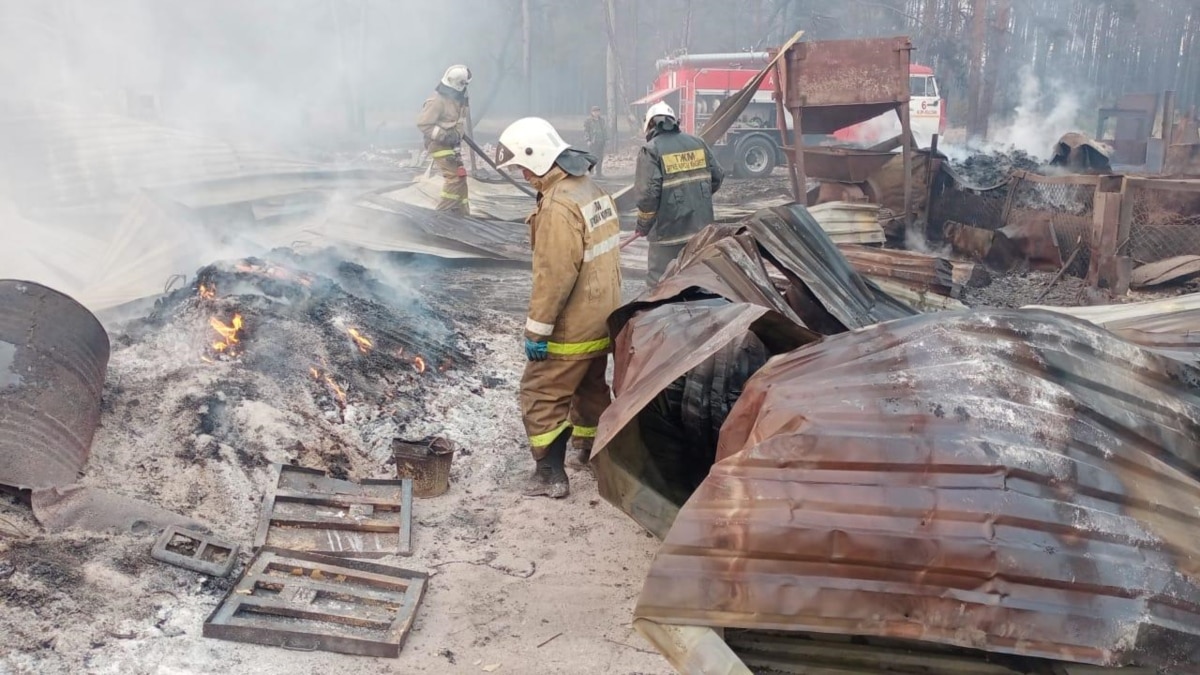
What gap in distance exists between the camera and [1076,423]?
2307 millimetres

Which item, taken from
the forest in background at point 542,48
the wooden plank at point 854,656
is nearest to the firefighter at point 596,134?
the forest in background at point 542,48

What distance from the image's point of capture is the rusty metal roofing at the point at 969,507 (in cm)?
209

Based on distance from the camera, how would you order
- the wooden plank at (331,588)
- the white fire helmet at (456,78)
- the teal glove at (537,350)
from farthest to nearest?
the white fire helmet at (456,78)
the teal glove at (537,350)
the wooden plank at (331,588)

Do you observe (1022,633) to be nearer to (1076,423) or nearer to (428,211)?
(1076,423)

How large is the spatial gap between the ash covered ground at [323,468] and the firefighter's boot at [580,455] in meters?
0.14

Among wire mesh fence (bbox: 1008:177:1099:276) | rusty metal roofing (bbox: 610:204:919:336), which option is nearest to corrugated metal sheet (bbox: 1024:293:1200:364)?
rusty metal roofing (bbox: 610:204:919:336)

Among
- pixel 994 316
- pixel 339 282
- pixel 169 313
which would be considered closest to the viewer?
pixel 994 316

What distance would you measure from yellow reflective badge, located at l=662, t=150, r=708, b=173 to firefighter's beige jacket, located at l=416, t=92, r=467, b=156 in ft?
13.9

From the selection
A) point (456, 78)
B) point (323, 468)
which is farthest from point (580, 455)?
point (456, 78)

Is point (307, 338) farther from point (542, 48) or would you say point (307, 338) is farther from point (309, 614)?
point (542, 48)

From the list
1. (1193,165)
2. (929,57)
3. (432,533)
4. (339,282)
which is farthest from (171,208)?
(929,57)

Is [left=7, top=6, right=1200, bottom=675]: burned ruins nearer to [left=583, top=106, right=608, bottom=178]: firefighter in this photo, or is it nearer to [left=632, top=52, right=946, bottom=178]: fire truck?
[left=632, top=52, right=946, bottom=178]: fire truck

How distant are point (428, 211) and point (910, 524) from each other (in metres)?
8.84

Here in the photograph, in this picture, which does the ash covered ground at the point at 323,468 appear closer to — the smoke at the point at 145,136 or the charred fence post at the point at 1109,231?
the smoke at the point at 145,136
